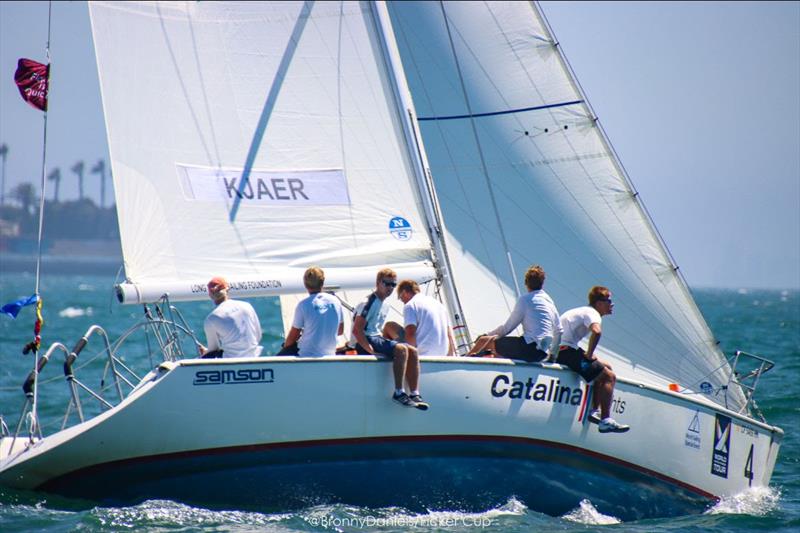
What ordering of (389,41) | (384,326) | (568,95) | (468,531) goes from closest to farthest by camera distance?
(468,531), (384,326), (389,41), (568,95)

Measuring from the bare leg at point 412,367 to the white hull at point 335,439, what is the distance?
0.36ft

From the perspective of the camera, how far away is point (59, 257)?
478 ft

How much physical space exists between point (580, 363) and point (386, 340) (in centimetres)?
145

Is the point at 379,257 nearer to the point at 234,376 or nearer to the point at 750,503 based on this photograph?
the point at 234,376

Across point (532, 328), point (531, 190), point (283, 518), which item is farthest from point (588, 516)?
point (531, 190)

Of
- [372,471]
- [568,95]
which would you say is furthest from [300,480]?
[568,95]

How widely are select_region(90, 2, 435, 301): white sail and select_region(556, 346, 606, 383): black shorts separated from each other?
1.51m

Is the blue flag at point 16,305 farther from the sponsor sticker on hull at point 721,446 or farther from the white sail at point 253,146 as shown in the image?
the sponsor sticker on hull at point 721,446

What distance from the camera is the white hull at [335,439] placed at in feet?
24.7

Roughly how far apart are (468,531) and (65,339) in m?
19.6

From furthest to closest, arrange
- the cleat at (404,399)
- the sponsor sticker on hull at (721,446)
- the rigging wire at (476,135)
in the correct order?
the rigging wire at (476,135)
the sponsor sticker on hull at (721,446)
the cleat at (404,399)

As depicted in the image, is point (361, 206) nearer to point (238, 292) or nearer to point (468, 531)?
point (238, 292)

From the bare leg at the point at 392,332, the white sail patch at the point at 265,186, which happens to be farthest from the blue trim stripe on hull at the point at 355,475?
the white sail patch at the point at 265,186

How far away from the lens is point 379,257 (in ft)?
31.0
